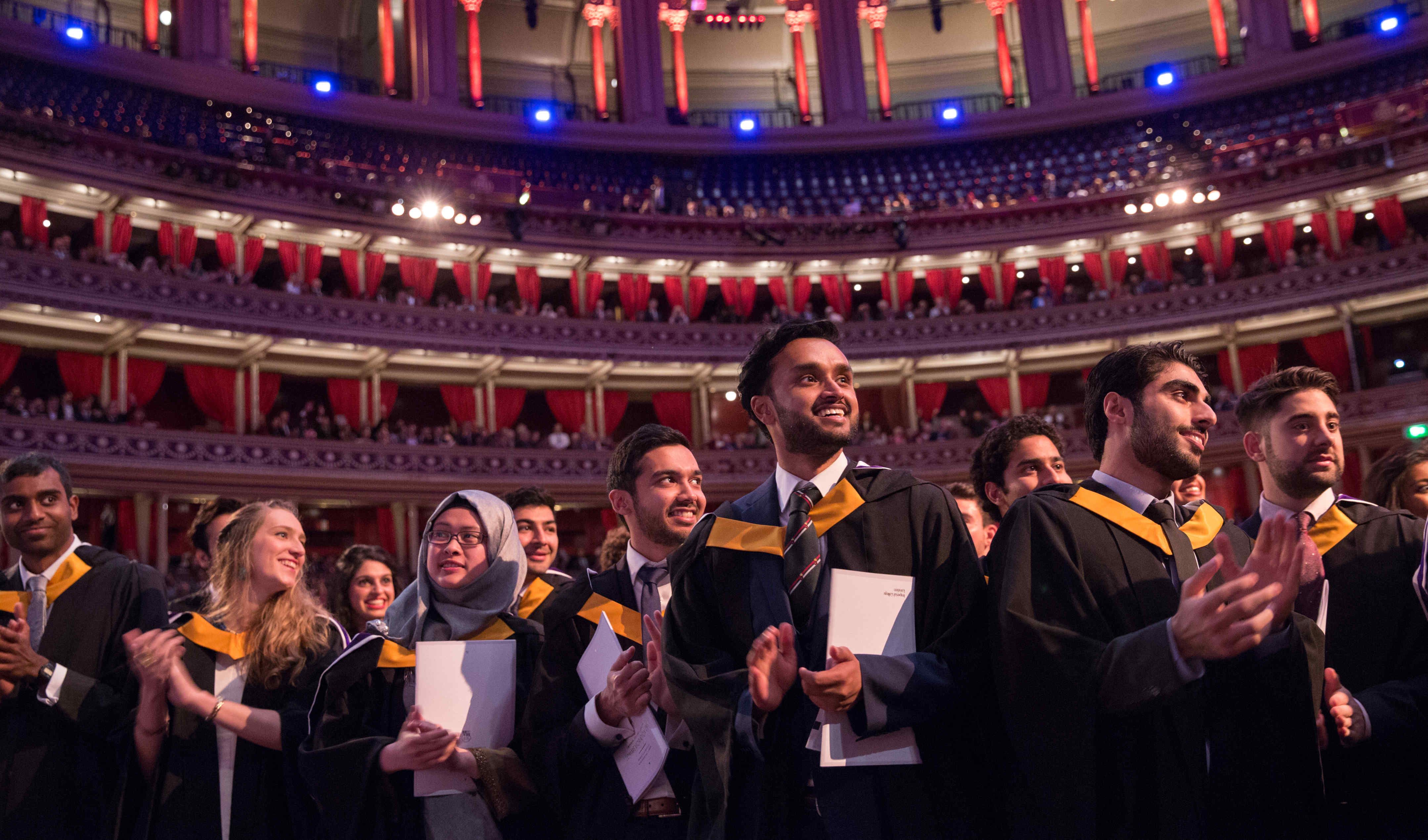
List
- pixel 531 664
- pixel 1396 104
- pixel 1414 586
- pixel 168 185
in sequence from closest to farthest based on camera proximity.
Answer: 1. pixel 1414 586
2. pixel 531 664
3. pixel 168 185
4. pixel 1396 104

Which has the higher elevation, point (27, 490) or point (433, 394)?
point (433, 394)

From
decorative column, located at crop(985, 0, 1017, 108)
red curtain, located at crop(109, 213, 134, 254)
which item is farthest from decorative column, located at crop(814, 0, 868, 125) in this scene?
red curtain, located at crop(109, 213, 134, 254)

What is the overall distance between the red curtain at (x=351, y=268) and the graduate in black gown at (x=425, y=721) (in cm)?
2351

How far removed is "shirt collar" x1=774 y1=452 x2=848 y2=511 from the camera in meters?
3.38

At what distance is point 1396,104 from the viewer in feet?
85.0

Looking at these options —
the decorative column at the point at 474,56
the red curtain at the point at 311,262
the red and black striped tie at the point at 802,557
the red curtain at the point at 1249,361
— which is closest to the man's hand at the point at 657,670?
the red and black striped tie at the point at 802,557

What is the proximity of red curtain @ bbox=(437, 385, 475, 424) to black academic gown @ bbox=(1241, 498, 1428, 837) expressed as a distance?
25212 millimetres

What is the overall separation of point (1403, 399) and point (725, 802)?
2545 cm

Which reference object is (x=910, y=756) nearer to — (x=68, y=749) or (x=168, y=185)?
(x=68, y=749)

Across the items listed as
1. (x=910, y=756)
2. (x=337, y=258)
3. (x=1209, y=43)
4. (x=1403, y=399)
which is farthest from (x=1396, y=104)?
(x=910, y=756)

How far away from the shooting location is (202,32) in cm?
2725

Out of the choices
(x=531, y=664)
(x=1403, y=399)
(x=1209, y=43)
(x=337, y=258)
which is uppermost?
(x=1209, y=43)

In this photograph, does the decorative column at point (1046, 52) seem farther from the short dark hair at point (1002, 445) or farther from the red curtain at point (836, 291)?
the short dark hair at point (1002, 445)

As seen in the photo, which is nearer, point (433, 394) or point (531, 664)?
point (531, 664)
